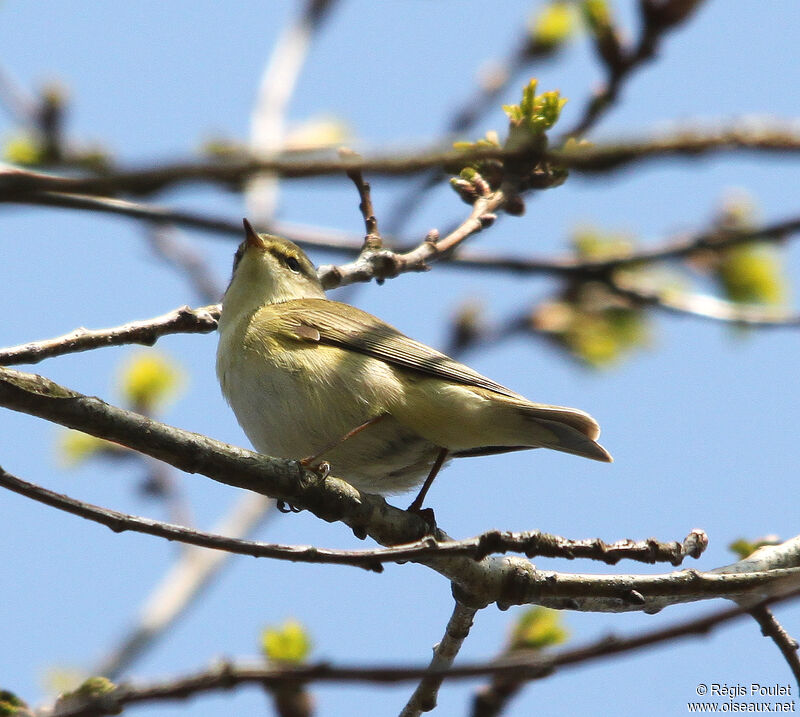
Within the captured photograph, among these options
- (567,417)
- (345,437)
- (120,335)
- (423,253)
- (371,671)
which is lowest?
(371,671)

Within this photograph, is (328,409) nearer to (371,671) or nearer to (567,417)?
(567,417)

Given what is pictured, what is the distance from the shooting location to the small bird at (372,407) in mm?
4637

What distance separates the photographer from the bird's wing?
15.8 ft

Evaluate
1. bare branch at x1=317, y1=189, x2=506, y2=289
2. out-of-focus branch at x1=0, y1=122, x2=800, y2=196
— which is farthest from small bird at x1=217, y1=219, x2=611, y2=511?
out-of-focus branch at x1=0, y1=122, x2=800, y2=196

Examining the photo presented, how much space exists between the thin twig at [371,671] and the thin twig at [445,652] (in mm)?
1943

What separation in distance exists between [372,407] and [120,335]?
4.56 ft

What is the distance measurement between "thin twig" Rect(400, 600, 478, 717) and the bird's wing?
1.49 m

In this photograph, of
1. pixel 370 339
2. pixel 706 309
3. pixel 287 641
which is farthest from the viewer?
pixel 370 339

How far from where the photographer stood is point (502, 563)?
11.7 feet

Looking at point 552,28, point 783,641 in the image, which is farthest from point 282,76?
point 783,641

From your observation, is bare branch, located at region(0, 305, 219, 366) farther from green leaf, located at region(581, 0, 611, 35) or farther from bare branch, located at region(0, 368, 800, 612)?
green leaf, located at region(581, 0, 611, 35)

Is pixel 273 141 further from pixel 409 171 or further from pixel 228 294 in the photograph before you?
pixel 409 171

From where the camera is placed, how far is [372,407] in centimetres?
464

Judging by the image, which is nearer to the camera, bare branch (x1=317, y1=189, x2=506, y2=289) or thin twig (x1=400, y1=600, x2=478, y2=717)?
thin twig (x1=400, y1=600, x2=478, y2=717)
